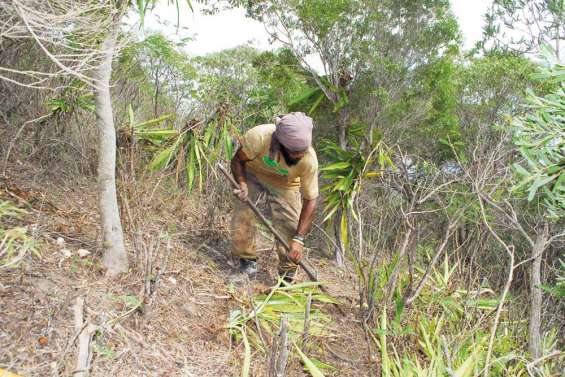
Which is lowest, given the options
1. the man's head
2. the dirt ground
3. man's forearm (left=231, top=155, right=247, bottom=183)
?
the dirt ground

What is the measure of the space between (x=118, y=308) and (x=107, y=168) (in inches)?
38.6

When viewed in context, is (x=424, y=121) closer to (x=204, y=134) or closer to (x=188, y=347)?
(x=204, y=134)

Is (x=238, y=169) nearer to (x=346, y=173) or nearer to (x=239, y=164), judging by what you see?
(x=239, y=164)

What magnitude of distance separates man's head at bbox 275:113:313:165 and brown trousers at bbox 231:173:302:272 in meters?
0.78

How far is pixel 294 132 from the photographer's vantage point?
417 cm

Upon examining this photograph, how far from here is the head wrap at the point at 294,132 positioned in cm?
417

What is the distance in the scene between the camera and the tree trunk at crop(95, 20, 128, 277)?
3877 mm

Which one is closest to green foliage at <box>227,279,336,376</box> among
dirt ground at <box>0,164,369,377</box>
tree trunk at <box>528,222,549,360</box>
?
dirt ground at <box>0,164,369,377</box>

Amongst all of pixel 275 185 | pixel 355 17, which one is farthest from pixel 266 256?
pixel 355 17

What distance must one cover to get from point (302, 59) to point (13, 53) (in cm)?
424

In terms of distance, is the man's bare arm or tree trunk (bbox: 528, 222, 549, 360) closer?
tree trunk (bbox: 528, 222, 549, 360)

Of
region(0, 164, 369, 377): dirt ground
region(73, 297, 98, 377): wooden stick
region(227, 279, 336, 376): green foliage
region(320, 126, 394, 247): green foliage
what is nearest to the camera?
region(73, 297, 98, 377): wooden stick

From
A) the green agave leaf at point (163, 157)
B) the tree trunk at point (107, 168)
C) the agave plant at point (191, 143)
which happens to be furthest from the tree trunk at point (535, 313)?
the tree trunk at point (107, 168)

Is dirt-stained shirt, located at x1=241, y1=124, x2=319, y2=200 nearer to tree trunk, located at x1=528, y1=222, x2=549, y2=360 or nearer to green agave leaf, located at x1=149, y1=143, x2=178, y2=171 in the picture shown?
green agave leaf, located at x1=149, y1=143, x2=178, y2=171
